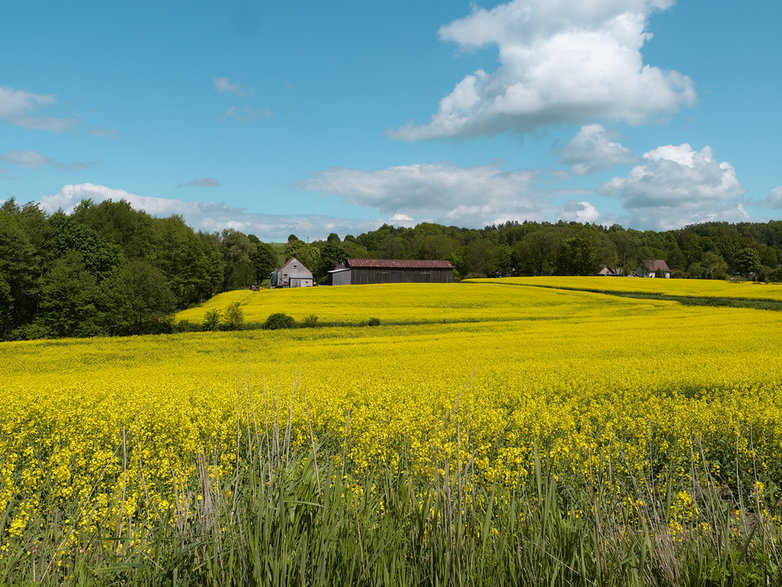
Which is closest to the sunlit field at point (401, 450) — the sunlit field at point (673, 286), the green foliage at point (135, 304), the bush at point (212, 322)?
the bush at point (212, 322)

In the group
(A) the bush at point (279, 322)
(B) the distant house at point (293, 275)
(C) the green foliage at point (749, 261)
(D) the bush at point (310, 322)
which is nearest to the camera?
(A) the bush at point (279, 322)

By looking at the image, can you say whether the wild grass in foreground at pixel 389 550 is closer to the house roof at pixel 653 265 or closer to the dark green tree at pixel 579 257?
the dark green tree at pixel 579 257

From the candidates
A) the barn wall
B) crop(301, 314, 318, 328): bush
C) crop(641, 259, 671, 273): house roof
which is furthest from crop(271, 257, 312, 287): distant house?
crop(641, 259, 671, 273): house roof

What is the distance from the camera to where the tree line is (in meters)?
40.8

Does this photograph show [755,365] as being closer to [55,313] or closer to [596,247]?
[55,313]

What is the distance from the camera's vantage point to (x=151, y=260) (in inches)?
2377

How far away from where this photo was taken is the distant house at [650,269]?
122500mm

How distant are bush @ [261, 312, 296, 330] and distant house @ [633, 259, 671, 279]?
106 m

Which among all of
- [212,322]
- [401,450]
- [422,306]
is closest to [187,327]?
[212,322]

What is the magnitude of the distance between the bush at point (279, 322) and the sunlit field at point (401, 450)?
9.01 feet

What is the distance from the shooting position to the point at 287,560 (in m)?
2.76

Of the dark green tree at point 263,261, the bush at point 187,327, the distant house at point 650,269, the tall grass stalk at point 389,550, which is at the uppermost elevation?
the dark green tree at point 263,261

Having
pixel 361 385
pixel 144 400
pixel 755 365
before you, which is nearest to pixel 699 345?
pixel 755 365

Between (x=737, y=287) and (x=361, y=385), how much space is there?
5967cm
